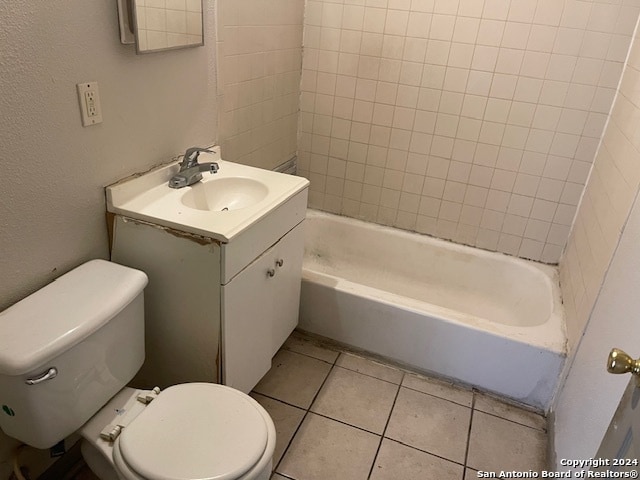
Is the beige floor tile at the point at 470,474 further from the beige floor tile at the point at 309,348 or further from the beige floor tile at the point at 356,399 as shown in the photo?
the beige floor tile at the point at 309,348

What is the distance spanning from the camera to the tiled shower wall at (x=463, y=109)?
6.81 ft

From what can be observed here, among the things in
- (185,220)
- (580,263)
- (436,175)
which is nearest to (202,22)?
(185,220)

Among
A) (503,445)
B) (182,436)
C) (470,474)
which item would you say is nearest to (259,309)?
(182,436)

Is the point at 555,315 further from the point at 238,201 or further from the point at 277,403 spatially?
the point at 238,201

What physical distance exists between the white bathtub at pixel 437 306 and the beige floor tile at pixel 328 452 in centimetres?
44

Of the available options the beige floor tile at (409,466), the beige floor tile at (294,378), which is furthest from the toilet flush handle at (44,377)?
the beige floor tile at (409,466)

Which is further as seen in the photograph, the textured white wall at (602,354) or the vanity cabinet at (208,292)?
the vanity cabinet at (208,292)

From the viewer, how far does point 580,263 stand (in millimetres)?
1979

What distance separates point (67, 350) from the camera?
45.3 inches

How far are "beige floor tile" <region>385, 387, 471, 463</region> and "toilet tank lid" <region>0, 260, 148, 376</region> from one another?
110 cm

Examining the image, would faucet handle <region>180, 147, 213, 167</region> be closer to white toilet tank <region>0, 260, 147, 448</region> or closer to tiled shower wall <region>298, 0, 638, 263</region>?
white toilet tank <region>0, 260, 147, 448</region>

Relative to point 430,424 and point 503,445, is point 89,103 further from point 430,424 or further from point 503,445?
point 503,445

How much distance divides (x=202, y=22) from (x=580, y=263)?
5.60ft

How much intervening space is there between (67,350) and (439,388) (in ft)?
4.80
